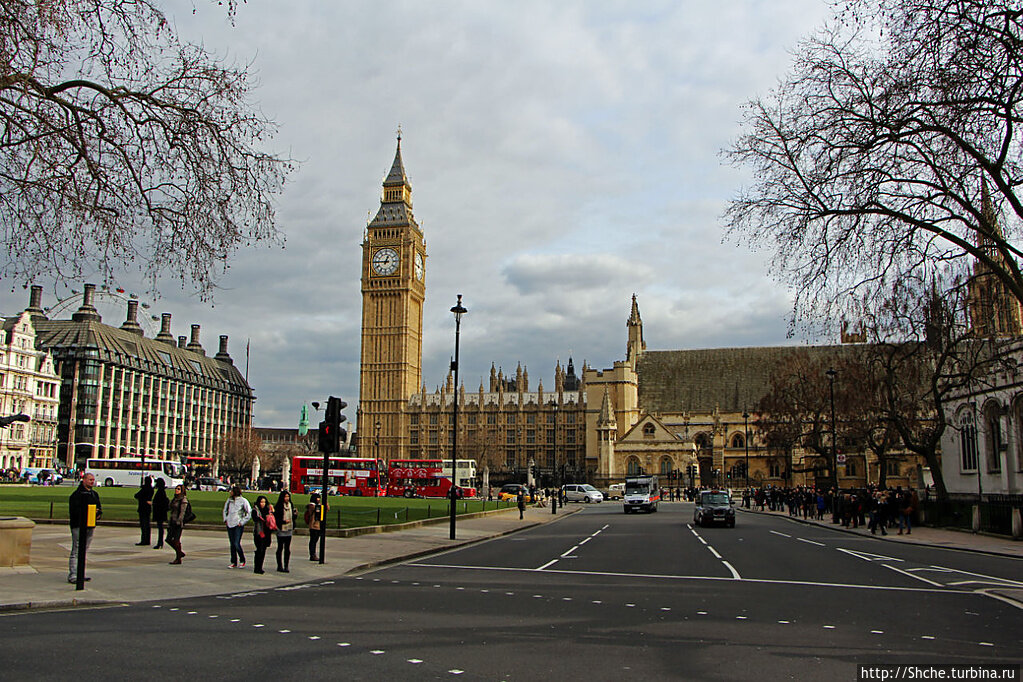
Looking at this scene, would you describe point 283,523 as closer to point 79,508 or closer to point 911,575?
point 79,508

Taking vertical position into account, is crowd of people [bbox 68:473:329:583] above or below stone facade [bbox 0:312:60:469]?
below

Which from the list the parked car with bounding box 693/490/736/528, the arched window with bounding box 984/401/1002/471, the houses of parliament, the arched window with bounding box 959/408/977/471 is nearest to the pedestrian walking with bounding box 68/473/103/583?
the parked car with bounding box 693/490/736/528

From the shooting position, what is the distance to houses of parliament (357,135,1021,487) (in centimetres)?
9150

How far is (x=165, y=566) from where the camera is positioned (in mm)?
15906

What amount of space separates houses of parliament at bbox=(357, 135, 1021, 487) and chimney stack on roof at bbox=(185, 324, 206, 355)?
36.6 metres

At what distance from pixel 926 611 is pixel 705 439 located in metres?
88.5

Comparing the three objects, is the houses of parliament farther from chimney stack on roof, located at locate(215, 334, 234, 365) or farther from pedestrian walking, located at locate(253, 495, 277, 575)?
pedestrian walking, located at locate(253, 495, 277, 575)

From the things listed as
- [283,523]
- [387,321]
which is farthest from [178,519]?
[387,321]

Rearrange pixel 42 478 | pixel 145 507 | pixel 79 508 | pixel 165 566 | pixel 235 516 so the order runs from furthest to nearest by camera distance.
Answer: pixel 42 478 → pixel 145 507 → pixel 165 566 → pixel 235 516 → pixel 79 508

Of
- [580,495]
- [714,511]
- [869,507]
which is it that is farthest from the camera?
[580,495]

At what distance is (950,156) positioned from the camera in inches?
710

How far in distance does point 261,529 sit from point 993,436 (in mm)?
36540

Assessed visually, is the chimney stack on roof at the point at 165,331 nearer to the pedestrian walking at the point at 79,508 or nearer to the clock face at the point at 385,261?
the clock face at the point at 385,261

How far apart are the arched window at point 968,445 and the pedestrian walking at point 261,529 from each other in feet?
119
